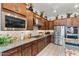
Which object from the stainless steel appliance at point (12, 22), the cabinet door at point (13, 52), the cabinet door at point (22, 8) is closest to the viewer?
the cabinet door at point (13, 52)

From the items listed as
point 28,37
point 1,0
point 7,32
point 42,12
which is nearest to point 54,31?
point 42,12

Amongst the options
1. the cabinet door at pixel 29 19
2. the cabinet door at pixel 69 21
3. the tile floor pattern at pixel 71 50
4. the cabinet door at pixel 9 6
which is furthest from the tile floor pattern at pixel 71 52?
the cabinet door at pixel 9 6

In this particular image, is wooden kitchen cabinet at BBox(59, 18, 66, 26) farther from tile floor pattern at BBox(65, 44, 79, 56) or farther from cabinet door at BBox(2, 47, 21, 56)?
cabinet door at BBox(2, 47, 21, 56)

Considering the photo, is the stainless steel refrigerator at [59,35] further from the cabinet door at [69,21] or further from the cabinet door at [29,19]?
the cabinet door at [29,19]

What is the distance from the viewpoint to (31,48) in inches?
110

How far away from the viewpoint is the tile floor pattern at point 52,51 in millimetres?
2636

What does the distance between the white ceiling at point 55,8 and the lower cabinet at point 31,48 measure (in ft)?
1.75

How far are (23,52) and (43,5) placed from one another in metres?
1.03

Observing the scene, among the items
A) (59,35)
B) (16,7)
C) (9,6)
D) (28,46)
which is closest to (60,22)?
(59,35)

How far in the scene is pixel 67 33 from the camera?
270cm

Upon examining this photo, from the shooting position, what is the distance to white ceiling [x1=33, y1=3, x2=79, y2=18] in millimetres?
2570

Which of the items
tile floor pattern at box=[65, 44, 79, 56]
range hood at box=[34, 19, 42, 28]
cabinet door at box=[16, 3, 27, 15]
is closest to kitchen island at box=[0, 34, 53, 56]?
range hood at box=[34, 19, 42, 28]

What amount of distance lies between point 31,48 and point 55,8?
1.00 meters

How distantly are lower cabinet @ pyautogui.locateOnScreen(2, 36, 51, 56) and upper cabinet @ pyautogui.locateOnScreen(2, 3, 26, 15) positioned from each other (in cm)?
73
